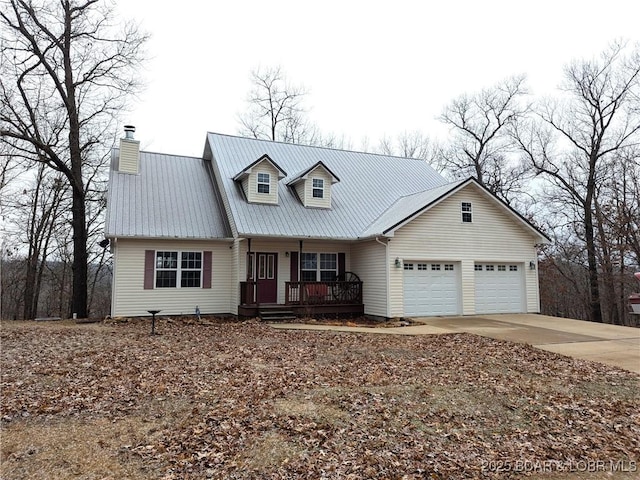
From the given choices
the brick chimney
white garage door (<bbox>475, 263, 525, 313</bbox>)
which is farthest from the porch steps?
the brick chimney

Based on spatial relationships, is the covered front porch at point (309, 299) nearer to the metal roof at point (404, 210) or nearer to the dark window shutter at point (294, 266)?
the dark window shutter at point (294, 266)

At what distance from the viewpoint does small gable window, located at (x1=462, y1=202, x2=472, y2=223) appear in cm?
1606

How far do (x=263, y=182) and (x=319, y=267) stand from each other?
13.3ft

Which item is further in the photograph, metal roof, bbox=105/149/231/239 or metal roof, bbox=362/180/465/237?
metal roof, bbox=362/180/465/237

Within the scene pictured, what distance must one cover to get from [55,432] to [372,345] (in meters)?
6.74

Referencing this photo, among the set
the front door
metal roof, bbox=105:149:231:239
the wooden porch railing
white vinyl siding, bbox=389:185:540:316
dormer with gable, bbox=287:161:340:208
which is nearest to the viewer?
the wooden porch railing

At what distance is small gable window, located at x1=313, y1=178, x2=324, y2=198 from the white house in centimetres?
4

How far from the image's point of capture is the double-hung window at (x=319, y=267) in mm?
16562

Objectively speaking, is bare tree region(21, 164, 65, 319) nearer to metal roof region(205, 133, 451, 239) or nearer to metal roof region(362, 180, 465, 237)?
metal roof region(205, 133, 451, 239)

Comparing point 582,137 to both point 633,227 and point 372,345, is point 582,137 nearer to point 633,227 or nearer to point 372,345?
point 633,227

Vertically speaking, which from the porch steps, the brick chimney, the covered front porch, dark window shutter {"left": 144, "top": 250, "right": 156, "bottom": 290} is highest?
the brick chimney

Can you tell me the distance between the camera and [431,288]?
51.4ft

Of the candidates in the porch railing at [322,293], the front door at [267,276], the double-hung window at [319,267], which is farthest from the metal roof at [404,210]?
the front door at [267,276]

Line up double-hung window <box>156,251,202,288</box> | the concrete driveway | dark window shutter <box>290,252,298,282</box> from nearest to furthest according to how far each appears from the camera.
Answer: the concrete driveway
double-hung window <box>156,251,202,288</box>
dark window shutter <box>290,252,298,282</box>
